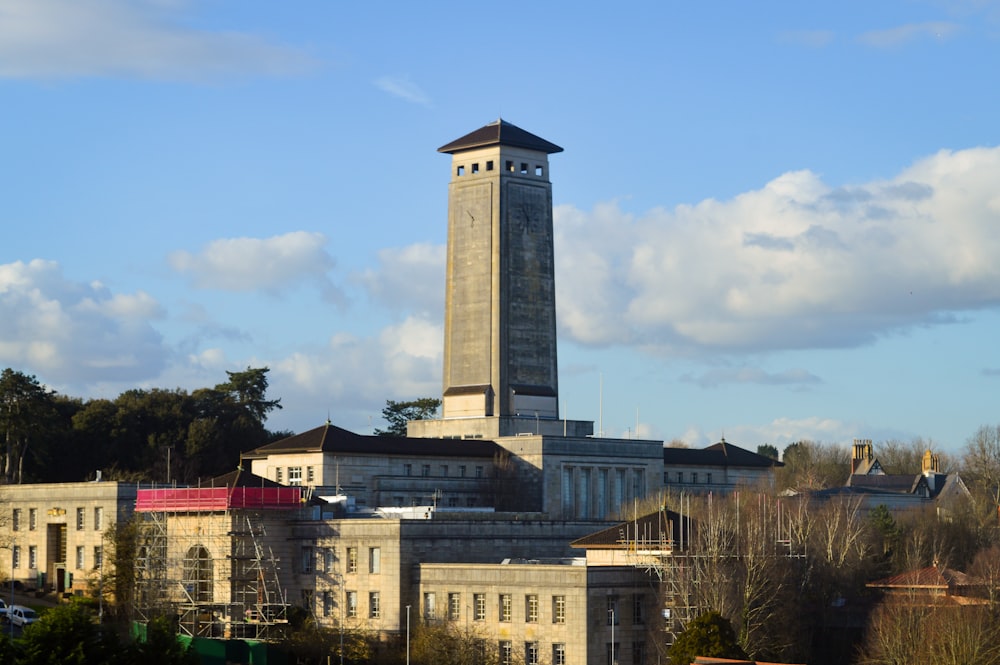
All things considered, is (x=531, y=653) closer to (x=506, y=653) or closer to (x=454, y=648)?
(x=506, y=653)

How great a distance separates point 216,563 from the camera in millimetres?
89625

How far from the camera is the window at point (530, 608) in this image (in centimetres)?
8175

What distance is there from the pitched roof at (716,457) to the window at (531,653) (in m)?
47.5

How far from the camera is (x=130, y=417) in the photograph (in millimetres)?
131750

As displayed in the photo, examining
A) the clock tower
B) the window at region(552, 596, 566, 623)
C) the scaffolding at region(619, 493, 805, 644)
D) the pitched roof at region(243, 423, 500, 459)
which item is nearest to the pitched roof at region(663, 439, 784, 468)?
the clock tower

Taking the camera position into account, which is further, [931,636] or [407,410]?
[407,410]

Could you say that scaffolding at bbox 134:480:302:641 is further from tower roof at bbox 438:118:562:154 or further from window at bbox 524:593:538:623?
tower roof at bbox 438:118:562:154

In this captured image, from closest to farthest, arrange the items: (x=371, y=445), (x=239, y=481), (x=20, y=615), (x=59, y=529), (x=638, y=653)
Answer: (x=638, y=653) < (x=20, y=615) < (x=239, y=481) < (x=59, y=529) < (x=371, y=445)

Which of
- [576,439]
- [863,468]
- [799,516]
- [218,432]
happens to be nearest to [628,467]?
[576,439]

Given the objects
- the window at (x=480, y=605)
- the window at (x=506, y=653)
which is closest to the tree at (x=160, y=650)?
the window at (x=506, y=653)

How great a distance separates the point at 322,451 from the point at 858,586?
33311 mm

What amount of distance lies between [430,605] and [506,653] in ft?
19.2

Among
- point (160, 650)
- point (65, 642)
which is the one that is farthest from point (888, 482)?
point (65, 642)

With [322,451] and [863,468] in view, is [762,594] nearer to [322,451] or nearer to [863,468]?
[322,451]
